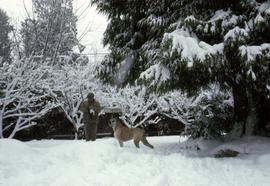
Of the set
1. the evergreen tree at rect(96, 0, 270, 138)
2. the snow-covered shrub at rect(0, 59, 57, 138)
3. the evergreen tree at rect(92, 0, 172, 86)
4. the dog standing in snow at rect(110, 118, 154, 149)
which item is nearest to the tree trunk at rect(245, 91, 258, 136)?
the evergreen tree at rect(96, 0, 270, 138)

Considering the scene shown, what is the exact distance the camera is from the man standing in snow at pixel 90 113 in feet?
Answer: 31.9

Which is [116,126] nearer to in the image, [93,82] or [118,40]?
[118,40]

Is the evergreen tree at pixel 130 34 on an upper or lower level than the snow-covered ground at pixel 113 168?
upper

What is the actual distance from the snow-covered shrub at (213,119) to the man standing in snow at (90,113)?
9.71ft

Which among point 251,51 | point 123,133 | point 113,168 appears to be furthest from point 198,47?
point 123,133

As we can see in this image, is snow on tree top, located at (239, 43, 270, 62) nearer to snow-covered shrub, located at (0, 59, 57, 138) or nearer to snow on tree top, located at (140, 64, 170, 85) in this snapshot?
snow on tree top, located at (140, 64, 170, 85)

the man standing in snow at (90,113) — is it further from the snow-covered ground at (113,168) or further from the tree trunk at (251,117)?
the tree trunk at (251,117)

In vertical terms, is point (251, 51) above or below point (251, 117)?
above

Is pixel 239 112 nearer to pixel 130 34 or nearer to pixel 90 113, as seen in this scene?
pixel 130 34

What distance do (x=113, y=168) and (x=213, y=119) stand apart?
4.62 m

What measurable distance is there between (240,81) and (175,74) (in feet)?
5.61

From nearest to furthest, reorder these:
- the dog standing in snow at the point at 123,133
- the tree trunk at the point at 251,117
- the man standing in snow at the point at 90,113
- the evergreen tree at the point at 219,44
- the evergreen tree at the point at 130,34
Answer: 1. the evergreen tree at the point at 219,44
2. the evergreen tree at the point at 130,34
3. the dog standing in snow at the point at 123,133
4. the tree trunk at the point at 251,117
5. the man standing in snow at the point at 90,113

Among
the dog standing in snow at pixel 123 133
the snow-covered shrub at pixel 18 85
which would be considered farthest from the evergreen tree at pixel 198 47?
the snow-covered shrub at pixel 18 85

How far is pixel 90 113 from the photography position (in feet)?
32.2
